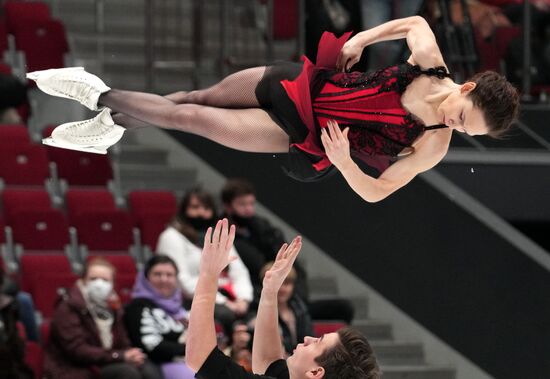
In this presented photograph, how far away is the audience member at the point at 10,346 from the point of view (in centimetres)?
727

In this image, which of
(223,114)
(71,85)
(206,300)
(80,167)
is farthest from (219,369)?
(80,167)

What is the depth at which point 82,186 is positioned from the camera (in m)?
9.65

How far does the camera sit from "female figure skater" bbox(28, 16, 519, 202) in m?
5.46

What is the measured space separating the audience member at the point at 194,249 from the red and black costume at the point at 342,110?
2.67 m

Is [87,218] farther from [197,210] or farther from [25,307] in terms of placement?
[25,307]

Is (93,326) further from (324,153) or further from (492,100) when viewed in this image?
(492,100)

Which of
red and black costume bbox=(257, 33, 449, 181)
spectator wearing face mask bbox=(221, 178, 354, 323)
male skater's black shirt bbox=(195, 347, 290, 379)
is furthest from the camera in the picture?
spectator wearing face mask bbox=(221, 178, 354, 323)

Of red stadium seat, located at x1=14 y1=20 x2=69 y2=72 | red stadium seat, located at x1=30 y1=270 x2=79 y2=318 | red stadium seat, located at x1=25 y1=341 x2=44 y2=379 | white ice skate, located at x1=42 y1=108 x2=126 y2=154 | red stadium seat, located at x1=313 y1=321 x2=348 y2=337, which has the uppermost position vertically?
white ice skate, located at x1=42 y1=108 x2=126 y2=154

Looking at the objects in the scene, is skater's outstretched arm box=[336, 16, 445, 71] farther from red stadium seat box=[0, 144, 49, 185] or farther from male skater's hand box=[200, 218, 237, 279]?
red stadium seat box=[0, 144, 49, 185]

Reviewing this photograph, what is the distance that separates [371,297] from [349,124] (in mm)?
4120

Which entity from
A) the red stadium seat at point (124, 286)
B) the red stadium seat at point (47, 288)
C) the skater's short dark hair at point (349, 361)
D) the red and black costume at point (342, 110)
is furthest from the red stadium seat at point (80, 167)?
the skater's short dark hair at point (349, 361)

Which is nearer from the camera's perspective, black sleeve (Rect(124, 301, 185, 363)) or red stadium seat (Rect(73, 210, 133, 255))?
black sleeve (Rect(124, 301, 185, 363))

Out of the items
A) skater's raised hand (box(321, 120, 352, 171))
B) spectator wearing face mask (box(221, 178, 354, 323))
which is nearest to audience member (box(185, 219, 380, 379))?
skater's raised hand (box(321, 120, 352, 171))

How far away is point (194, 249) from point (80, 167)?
1.69 m
